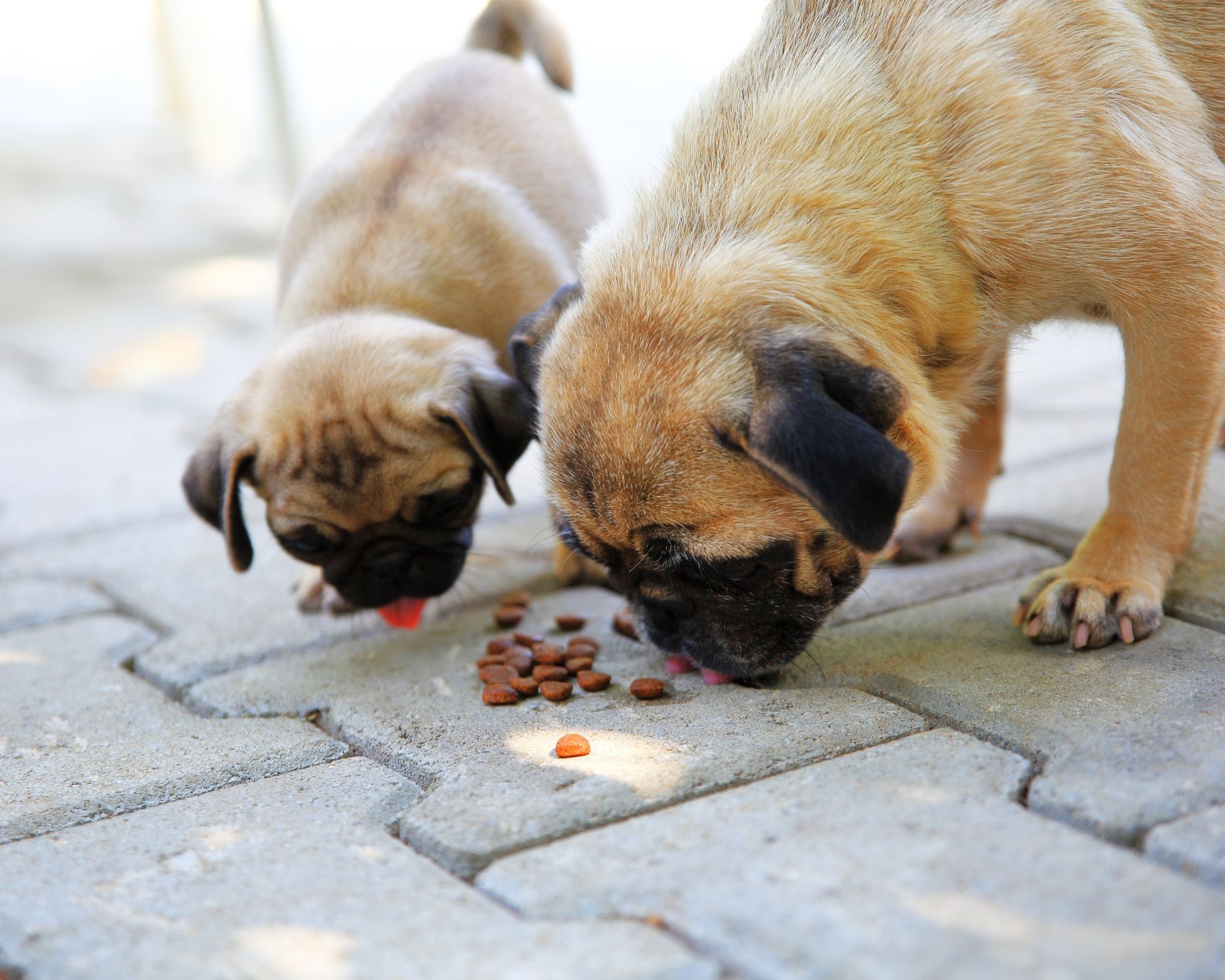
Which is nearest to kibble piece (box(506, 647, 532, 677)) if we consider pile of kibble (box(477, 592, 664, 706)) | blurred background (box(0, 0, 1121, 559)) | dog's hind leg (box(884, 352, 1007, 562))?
pile of kibble (box(477, 592, 664, 706))

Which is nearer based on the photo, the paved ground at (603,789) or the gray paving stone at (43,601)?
the paved ground at (603,789)

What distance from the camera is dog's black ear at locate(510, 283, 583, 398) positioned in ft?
10.7

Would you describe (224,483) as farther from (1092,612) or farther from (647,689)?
(1092,612)

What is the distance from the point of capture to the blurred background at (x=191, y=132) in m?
9.26

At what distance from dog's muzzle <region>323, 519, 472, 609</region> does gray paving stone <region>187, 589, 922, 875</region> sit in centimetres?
19

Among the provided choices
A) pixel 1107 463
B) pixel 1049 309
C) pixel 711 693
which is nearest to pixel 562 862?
pixel 711 693

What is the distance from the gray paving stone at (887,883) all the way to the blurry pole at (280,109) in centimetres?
680

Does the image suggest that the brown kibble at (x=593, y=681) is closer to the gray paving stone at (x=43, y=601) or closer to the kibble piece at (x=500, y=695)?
the kibble piece at (x=500, y=695)

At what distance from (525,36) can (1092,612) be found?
3749mm

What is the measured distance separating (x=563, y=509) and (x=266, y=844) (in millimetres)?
1027

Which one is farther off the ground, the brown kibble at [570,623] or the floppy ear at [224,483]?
the floppy ear at [224,483]

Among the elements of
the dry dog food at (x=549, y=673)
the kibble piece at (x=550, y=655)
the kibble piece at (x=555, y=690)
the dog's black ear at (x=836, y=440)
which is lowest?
the kibble piece at (x=550, y=655)

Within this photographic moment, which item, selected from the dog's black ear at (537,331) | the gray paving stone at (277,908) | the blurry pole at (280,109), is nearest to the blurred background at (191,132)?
the blurry pole at (280,109)

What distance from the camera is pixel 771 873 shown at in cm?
209
